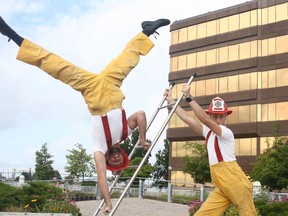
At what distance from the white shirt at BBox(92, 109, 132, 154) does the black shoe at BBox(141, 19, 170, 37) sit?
1.26 meters

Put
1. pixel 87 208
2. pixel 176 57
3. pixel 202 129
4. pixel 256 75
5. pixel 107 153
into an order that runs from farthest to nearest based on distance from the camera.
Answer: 1. pixel 176 57
2. pixel 256 75
3. pixel 87 208
4. pixel 202 129
5. pixel 107 153

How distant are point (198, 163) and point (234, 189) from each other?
39204 mm

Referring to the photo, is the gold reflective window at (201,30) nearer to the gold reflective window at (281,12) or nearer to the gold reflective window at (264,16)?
the gold reflective window at (264,16)

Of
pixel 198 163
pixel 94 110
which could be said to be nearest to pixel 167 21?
pixel 94 110

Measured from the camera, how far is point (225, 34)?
54375 millimetres

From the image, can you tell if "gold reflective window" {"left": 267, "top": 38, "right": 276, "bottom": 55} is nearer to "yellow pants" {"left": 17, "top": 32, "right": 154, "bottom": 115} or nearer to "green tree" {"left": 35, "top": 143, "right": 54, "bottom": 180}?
"green tree" {"left": 35, "top": 143, "right": 54, "bottom": 180}

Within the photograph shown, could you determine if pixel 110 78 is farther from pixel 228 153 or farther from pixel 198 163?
pixel 198 163

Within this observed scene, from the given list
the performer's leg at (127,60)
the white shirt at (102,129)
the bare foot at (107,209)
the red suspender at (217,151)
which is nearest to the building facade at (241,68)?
Answer: the performer's leg at (127,60)

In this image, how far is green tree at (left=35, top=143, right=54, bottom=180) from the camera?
170 ft

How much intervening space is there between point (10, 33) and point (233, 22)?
49.1 metres

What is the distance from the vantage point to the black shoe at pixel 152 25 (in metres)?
7.20

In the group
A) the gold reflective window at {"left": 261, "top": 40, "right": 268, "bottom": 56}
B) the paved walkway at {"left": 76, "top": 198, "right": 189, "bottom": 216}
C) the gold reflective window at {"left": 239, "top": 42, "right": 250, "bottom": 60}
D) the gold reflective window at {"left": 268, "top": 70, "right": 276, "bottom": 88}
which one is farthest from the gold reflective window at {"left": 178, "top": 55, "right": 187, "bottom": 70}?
the paved walkway at {"left": 76, "top": 198, "right": 189, "bottom": 216}

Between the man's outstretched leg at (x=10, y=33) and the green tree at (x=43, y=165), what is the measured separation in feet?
152

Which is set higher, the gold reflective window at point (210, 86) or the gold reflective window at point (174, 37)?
the gold reflective window at point (174, 37)
